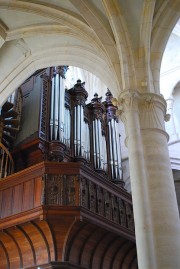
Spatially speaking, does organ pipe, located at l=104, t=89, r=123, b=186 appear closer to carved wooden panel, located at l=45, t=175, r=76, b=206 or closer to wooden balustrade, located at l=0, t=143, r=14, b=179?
wooden balustrade, located at l=0, t=143, r=14, b=179

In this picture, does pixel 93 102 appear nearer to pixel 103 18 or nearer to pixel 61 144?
pixel 61 144

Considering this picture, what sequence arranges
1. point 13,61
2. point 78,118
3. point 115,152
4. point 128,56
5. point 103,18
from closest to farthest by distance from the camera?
point 128,56 → point 103,18 → point 13,61 → point 78,118 → point 115,152

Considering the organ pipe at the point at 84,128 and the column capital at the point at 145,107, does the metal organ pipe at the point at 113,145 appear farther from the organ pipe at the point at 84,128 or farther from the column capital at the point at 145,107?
the column capital at the point at 145,107

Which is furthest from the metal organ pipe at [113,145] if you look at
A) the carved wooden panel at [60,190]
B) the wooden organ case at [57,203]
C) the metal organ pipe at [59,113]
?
the carved wooden panel at [60,190]

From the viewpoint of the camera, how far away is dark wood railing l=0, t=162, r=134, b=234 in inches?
290

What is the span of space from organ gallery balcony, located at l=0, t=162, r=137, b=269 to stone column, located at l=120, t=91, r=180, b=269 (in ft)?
7.31

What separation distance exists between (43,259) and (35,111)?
4.21 metres

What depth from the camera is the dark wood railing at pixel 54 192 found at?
7.36m

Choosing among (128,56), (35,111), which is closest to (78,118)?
(35,111)

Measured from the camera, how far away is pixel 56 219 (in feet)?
23.8

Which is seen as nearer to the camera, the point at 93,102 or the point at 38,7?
the point at 38,7

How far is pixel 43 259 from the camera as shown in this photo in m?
7.45

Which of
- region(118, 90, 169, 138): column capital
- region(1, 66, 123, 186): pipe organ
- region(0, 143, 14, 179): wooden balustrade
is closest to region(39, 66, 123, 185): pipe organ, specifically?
region(1, 66, 123, 186): pipe organ

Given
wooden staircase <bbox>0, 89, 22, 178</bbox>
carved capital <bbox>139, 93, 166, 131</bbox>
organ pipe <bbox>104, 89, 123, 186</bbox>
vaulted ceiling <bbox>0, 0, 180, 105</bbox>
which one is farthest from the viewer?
organ pipe <bbox>104, 89, 123, 186</bbox>
